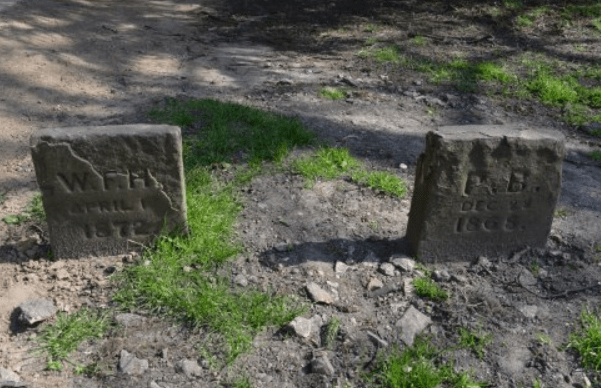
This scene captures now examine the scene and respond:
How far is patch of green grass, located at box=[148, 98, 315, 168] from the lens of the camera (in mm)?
4891

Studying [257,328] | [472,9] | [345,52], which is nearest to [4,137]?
[257,328]

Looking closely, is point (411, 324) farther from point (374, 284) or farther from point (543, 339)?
point (543, 339)

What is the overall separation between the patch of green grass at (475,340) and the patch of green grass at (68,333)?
6.27ft

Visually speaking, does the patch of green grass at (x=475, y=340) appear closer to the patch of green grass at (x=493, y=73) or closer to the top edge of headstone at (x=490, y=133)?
the top edge of headstone at (x=490, y=133)

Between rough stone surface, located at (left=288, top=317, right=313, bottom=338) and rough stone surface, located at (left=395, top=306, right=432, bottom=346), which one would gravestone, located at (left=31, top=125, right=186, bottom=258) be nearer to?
rough stone surface, located at (left=288, top=317, right=313, bottom=338)

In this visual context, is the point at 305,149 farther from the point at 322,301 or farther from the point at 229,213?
the point at 322,301

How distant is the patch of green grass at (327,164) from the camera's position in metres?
4.64

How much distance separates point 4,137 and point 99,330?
292cm

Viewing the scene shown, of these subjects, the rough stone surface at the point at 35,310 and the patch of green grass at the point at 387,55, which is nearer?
the rough stone surface at the point at 35,310

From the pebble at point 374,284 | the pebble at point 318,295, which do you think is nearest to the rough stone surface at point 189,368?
the pebble at point 318,295

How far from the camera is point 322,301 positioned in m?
3.28

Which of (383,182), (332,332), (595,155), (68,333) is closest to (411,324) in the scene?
(332,332)

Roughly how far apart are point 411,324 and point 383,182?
64.1 inches

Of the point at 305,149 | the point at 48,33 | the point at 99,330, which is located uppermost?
the point at 48,33
